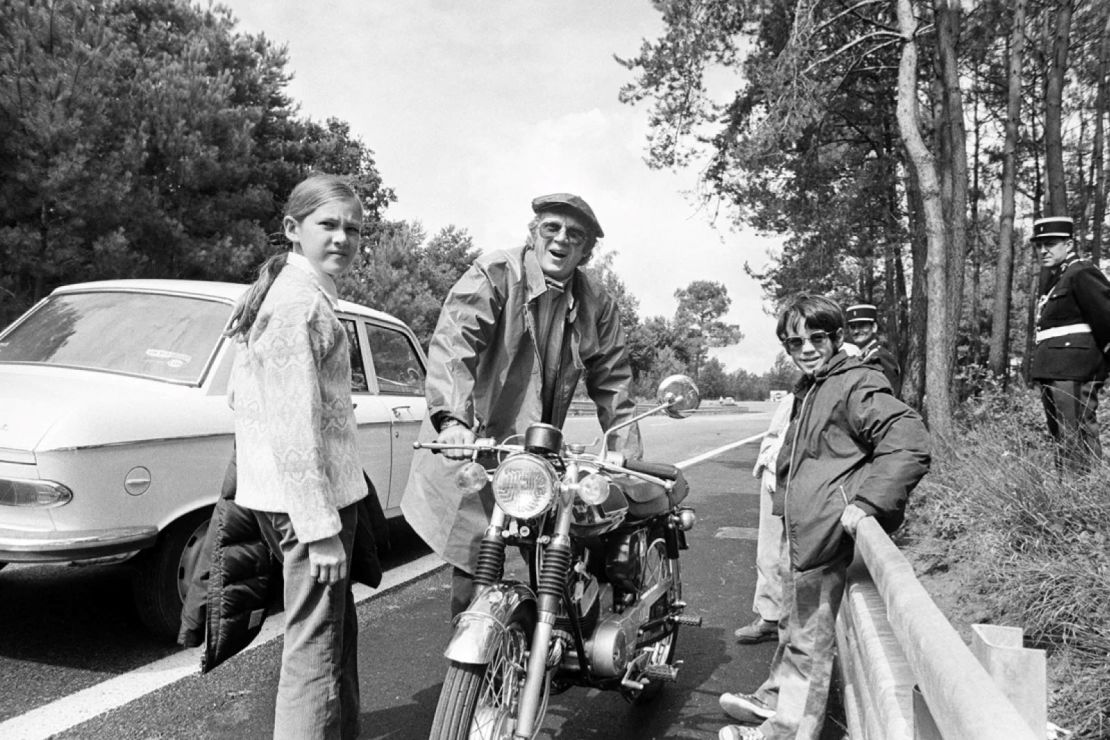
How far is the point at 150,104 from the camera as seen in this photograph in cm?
1995

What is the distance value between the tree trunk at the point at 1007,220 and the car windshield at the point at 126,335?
12.2 m

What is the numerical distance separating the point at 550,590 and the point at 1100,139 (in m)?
22.6

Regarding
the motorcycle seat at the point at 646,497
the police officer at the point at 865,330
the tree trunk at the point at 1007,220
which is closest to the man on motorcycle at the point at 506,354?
the motorcycle seat at the point at 646,497

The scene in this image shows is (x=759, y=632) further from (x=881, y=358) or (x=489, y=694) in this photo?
(x=489, y=694)

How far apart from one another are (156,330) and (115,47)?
16145 mm

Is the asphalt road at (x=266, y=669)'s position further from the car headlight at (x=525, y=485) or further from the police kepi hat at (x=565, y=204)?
the police kepi hat at (x=565, y=204)

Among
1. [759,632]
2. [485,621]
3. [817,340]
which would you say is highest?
[817,340]

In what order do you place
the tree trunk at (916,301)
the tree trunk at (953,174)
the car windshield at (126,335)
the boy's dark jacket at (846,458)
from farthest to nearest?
the tree trunk at (916,301) → the tree trunk at (953,174) → the car windshield at (126,335) → the boy's dark jacket at (846,458)

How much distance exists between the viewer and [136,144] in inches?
748

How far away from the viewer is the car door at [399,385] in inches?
244

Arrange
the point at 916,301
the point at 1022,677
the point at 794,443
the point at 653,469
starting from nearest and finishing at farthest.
Answer: the point at 1022,677, the point at 653,469, the point at 794,443, the point at 916,301

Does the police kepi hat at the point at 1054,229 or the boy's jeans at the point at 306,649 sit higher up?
the police kepi hat at the point at 1054,229

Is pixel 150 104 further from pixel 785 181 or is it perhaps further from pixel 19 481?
pixel 19 481

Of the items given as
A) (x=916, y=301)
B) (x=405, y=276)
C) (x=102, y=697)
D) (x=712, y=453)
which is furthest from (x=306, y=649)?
(x=405, y=276)
